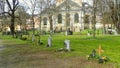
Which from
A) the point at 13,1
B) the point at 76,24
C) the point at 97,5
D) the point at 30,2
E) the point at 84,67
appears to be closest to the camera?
the point at 84,67

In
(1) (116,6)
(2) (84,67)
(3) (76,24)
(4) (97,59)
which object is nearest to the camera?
(2) (84,67)

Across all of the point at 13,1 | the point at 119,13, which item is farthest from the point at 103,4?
the point at 13,1

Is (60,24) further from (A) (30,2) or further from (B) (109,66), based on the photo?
(B) (109,66)

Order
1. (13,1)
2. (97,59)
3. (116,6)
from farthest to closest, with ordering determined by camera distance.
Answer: (13,1), (116,6), (97,59)

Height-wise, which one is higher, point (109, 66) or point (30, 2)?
point (30, 2)

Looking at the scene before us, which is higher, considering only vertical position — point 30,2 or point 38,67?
point 30,2

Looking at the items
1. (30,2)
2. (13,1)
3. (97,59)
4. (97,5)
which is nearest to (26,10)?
(30,2)

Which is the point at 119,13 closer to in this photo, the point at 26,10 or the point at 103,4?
the point at 103,4

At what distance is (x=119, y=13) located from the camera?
45.5 meters

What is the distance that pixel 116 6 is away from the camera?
4522 cm

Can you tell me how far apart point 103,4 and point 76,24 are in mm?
66636

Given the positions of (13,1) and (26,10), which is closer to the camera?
(13,1)

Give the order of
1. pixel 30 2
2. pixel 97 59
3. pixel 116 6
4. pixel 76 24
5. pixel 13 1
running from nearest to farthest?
pixel 97 59
pixel 116 6
pixel 13 1
pixel 30 2
pixel 76 24

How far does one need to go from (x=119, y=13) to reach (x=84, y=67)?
1227 inches
